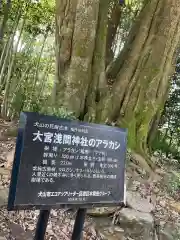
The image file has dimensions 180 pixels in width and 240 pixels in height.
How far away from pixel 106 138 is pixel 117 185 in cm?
42

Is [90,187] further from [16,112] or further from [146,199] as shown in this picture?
[16,112]

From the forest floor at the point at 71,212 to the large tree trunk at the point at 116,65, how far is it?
846 millimetres

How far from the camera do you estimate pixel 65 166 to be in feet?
9.29

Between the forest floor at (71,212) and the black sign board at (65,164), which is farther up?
the black sign board at (65,164)

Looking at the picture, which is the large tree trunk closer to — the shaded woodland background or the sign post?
the shaded woodland background

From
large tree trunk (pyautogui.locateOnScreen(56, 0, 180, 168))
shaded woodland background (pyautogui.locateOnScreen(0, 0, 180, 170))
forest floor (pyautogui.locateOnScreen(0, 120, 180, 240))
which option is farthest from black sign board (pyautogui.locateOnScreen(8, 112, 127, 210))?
large tree trunk (pyautogui.locateOnScreen(56, 0, 180, 168))

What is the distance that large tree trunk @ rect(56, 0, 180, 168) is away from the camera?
20.7ft

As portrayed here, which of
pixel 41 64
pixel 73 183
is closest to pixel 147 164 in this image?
pixel 73 183

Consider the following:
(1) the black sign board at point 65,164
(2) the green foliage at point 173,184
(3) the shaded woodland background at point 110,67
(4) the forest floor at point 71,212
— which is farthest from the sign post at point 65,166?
(2) the green foliage at point 173,184

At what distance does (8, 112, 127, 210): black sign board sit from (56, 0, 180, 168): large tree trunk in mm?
3136

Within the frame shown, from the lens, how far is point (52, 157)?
276 centimetres

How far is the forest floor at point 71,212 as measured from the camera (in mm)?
3723

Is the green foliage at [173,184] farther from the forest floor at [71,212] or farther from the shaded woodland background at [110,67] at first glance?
the shaded woodland background at [110,67]

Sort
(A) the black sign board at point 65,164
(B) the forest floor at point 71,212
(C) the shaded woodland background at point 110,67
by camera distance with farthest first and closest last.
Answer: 1. (C) the shaded woodland background at point 110,67
2. (B) the forest floor at point 71,212
3. (A) the black sign board at point 65,164
